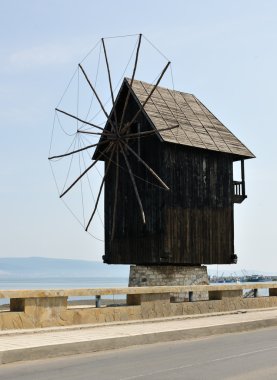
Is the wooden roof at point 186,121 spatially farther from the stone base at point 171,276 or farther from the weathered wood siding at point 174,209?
the stone base at point 171,276

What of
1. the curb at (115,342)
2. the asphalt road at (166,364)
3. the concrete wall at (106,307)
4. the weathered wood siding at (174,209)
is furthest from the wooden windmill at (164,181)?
the asphalt road at (166,364)

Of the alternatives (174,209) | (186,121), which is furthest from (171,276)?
(186,121)

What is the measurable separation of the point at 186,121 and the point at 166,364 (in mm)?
24281

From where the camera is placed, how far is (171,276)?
32.0m

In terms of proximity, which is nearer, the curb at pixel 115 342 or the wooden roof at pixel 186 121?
the curb at pixel 115 342

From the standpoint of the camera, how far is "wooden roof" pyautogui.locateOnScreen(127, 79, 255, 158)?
105 feet

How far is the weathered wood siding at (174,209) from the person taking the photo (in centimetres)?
3088

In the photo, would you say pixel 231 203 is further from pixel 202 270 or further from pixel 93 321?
pixel 93 321

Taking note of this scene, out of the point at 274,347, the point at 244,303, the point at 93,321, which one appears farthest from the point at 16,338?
the point at 244,303

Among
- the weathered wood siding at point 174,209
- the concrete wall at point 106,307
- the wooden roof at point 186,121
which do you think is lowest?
→ the concrete wall at point 106,307

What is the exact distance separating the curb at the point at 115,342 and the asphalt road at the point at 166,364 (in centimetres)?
25

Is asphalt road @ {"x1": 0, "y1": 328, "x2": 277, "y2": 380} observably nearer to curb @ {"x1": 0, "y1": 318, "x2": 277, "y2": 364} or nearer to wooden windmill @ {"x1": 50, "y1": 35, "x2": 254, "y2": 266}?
curb @ {"x1": 0, "y1": 318, "x2": 277, "y2": 364}

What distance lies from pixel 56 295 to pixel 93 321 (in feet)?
4.90

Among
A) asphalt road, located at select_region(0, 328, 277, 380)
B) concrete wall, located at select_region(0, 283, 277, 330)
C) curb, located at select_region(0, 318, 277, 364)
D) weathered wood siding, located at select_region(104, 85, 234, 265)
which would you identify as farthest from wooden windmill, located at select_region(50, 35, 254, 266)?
asphalt road, located at select_region(0, 328, 277, 380)
